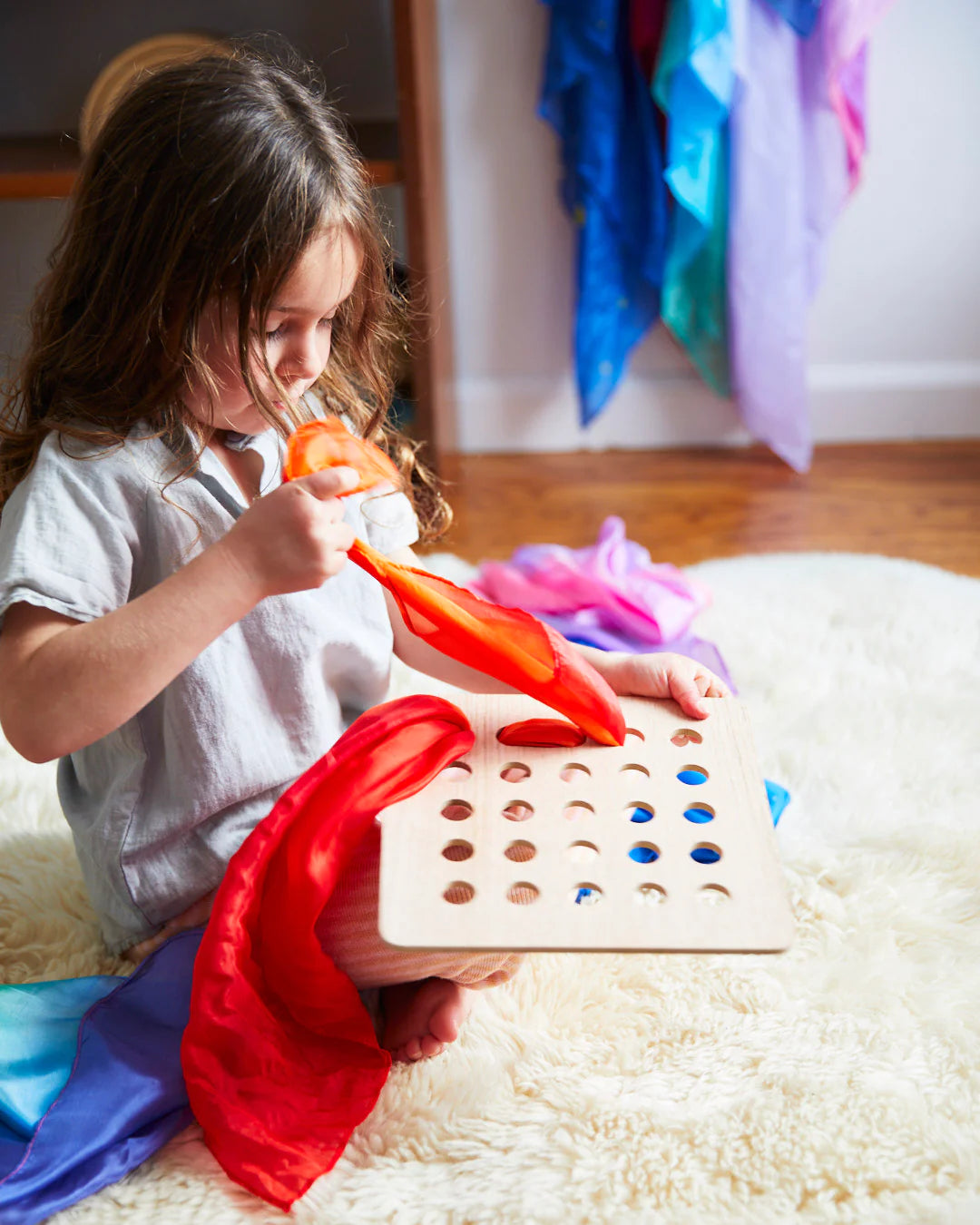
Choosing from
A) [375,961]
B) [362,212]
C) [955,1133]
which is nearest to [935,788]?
[955,1133]

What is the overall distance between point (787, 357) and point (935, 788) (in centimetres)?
87

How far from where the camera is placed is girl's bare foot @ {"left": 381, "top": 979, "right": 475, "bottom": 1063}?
718 millimetres

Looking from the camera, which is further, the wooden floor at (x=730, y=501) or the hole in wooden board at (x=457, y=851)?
the wooden floor at (x=730, y=501)

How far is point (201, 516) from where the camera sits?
708 millimetres

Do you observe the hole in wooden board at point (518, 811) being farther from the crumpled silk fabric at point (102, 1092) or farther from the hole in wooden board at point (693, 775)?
the crumpled silk fabric at point (102, 1092)

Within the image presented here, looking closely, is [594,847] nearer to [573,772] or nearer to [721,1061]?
[573,772]

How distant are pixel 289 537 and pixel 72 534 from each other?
148 mm

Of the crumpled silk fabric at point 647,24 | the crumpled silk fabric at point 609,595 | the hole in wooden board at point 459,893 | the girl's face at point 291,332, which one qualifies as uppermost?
the crumpled silk fabric at point 647,24

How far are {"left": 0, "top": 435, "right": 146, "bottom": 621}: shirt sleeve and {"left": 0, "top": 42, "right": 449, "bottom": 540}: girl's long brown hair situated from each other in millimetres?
22

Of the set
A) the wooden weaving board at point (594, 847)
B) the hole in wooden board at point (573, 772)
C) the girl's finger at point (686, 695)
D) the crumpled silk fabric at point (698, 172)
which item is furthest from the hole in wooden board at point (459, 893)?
the crumpled silk fabric at point (698, 172)

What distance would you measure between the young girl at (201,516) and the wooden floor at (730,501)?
0.79 metres

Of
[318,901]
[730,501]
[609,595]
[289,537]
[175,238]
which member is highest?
[175,238]

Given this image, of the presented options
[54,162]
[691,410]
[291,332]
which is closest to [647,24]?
[691,410]

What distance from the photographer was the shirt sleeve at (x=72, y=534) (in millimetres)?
617
